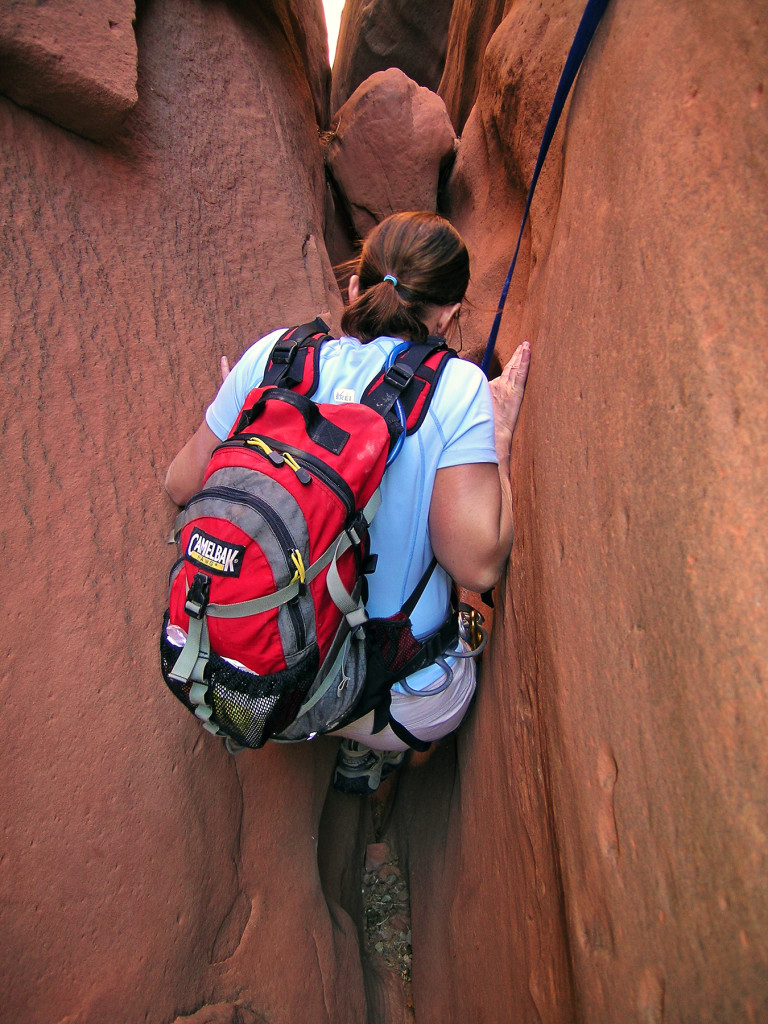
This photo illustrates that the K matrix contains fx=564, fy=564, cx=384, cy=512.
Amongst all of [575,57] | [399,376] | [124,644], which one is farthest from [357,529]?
[575,57]

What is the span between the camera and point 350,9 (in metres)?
5.91

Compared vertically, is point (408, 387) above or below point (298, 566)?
above

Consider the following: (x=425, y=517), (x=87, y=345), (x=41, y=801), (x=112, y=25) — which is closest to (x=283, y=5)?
(x=112, y=25)

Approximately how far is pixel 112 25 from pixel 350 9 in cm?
559

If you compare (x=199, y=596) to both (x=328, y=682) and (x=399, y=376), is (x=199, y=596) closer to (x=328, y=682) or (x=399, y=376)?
(x=328, y=682)

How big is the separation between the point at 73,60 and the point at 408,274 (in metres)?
1.28

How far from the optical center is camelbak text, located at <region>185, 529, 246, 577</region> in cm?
98

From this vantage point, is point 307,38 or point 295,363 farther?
point 307,38

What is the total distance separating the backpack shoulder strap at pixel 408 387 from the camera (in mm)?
1154

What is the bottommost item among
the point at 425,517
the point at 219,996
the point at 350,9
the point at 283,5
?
the point at 219,996

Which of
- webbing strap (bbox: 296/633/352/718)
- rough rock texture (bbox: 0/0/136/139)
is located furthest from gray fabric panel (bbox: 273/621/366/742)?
rough rock texture (bbox: 0/0/136/139)

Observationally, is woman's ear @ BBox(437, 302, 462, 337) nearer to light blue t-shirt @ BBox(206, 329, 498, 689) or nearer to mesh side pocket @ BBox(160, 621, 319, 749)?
light blue t-shirt @ BBox(206, 329, 498, 689)

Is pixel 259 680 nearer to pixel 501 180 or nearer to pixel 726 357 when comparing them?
pixel 726 357

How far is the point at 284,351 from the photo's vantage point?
126 cm
